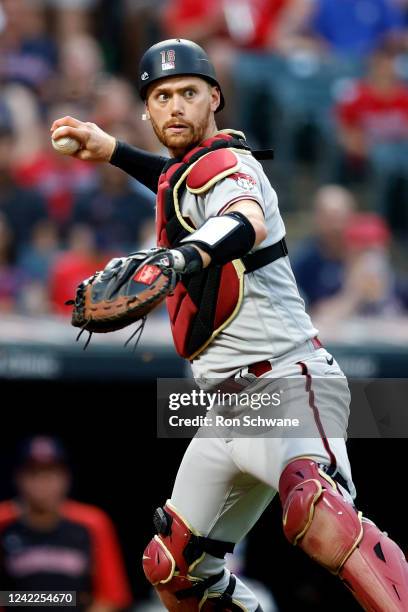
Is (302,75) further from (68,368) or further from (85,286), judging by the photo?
(85,286)

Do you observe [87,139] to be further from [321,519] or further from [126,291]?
[321,519]

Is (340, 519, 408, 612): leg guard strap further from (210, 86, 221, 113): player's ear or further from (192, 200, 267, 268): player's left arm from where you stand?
(210, 86, 221, 113): player's ear

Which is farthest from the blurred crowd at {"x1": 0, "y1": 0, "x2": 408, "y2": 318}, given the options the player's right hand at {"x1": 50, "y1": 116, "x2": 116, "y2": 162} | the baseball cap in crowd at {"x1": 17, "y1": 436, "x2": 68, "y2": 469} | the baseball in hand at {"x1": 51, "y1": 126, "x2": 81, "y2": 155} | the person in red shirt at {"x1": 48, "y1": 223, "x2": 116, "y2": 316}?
the baseball in hand at {"x1": 51, "y1": 126, "x2": 81, "y2": 155}

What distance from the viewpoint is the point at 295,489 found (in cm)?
383

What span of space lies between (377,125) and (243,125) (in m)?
0.90

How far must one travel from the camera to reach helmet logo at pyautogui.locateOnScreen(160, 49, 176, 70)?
4.09 metres

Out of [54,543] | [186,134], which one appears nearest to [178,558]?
[186,134]

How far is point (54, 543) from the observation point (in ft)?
21.3

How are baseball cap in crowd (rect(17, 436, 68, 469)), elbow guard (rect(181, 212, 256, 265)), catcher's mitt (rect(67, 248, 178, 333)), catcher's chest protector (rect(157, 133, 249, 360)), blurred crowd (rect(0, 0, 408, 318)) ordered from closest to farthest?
catcher's mitt (rect(67, 248, 178, 333)) < elbow guard (rect(181, 212, 256, 265)) < catcher's chest protector (rect(157, 133, 249, 360)) < baseball cap in crowd (rect(17, 436, 68, 469)) < blurred crowd (rect(0, 0, 408, 318))

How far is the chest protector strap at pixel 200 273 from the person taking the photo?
403cm

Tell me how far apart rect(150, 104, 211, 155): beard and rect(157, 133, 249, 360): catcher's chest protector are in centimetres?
5

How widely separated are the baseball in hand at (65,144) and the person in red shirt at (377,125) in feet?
15.2

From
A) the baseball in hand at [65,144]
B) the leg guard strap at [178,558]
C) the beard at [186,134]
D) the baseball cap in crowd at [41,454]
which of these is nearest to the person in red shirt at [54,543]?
the baseball cap in crowd at [41,454]

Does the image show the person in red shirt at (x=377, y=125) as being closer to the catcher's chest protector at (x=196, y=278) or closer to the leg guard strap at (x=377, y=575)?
the catcher's chest protector at (x=196, y=278)
